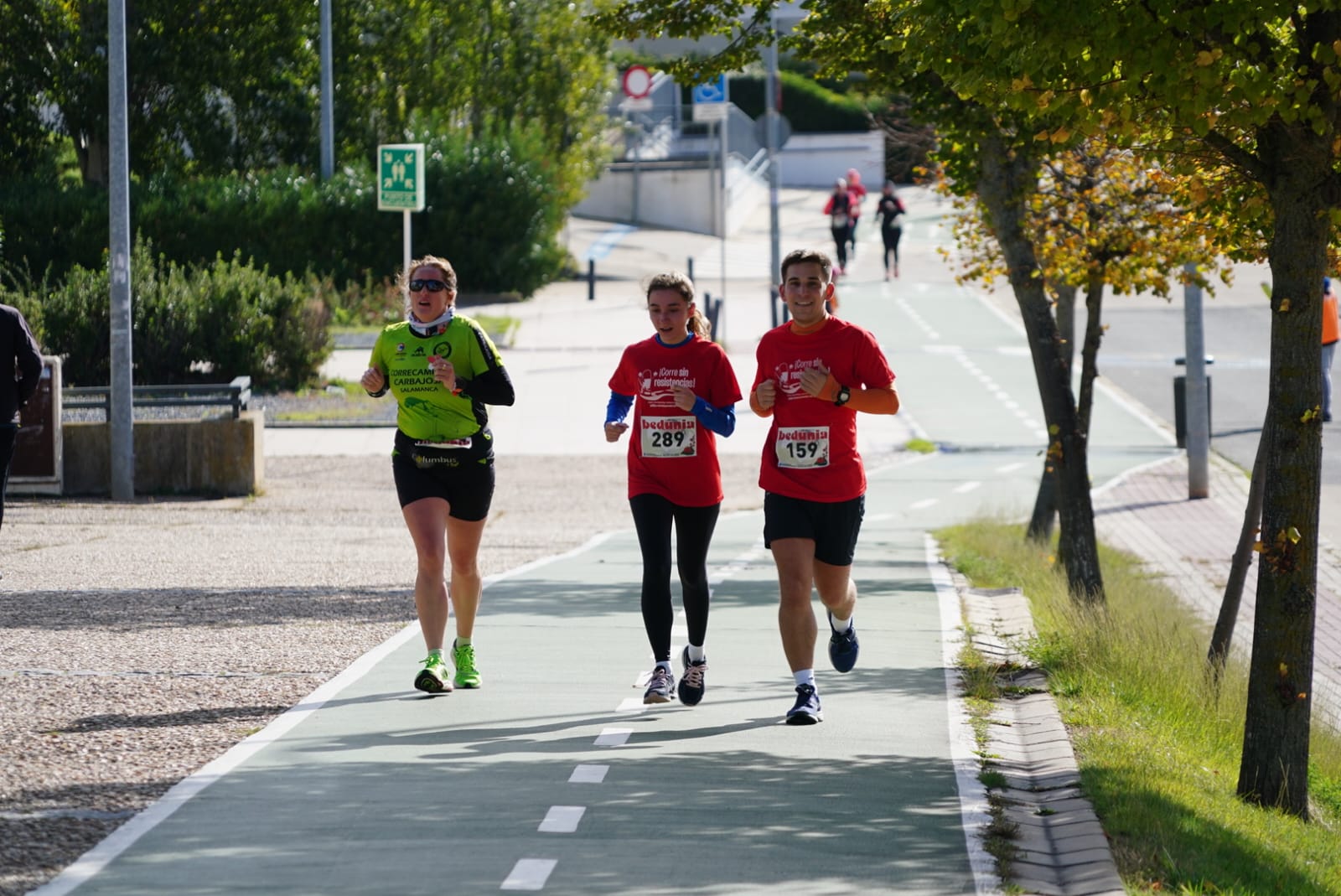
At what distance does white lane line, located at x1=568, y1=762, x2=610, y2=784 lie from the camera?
6.53 m

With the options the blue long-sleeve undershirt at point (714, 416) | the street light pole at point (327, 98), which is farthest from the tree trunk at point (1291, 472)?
the street light pole at point (327, 98)

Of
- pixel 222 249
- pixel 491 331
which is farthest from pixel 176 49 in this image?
pixel 491 331

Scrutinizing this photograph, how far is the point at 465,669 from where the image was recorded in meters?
8.25

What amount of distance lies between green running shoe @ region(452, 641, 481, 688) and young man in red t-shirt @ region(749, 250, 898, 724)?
1376 millimetres

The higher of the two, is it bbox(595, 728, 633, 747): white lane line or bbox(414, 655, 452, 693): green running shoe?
bbox(414, 655, 452, 693): green running shoe

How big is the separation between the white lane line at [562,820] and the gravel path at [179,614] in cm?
123

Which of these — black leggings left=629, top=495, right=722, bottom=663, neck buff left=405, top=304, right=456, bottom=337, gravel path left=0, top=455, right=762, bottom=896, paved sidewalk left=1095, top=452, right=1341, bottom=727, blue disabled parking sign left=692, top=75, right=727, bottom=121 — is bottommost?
paved sidewalk left=1095, top=452, right=1341, bottom=727

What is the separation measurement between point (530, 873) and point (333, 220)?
30.3m

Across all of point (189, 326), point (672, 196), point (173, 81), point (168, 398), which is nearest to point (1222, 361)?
point (189, 326)

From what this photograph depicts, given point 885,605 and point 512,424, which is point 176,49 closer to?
point 512,424

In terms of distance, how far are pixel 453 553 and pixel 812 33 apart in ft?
16.4

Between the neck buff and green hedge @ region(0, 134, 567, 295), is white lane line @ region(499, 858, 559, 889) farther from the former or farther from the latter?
green hedge @ region(0, 134, 567, 295)

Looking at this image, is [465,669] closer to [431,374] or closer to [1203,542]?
[431,374]

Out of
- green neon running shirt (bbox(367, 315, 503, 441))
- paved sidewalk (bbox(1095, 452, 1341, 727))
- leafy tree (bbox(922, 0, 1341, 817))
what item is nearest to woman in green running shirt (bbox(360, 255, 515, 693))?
green neon running shirt (bbox(367, 315, 503, 441))
